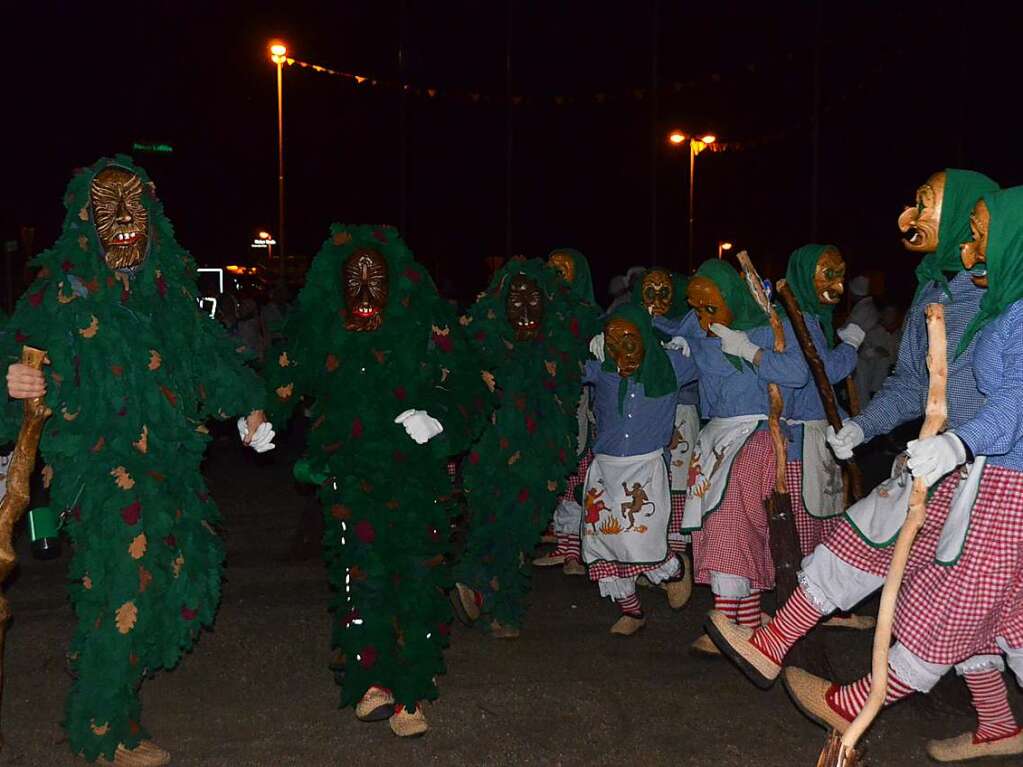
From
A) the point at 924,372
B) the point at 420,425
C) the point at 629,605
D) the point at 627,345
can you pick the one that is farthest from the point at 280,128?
the point at 924,372

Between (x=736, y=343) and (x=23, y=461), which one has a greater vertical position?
(x=736, y=343)

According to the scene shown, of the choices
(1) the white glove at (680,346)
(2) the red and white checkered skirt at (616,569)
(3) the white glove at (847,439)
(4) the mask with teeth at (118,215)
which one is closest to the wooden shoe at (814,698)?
(3) the white glove at (847,439)

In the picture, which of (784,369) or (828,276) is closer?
(784,369)

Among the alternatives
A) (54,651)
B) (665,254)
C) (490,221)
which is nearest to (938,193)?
(54,651)

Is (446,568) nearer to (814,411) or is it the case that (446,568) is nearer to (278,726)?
(278,726)

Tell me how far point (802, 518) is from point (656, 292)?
244 cm

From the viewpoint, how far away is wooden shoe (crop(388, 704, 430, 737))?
197 inches

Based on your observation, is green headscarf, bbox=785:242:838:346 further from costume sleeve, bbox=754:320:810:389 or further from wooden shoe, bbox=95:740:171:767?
wooden shoe, bbox=95:740:171:767

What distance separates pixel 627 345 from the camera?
22.3 feet

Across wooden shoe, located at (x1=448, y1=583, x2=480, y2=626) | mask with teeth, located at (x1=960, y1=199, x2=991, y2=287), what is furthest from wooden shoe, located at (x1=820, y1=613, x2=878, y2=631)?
mask with teeth, located at (x1=960, y1=199, x2=991, y2=287)

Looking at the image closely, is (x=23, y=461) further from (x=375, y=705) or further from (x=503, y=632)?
(x=503, y=632)

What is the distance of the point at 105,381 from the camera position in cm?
449

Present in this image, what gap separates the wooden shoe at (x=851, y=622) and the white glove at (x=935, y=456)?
10.6 ft

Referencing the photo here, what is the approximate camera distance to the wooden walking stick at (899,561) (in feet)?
13.0
